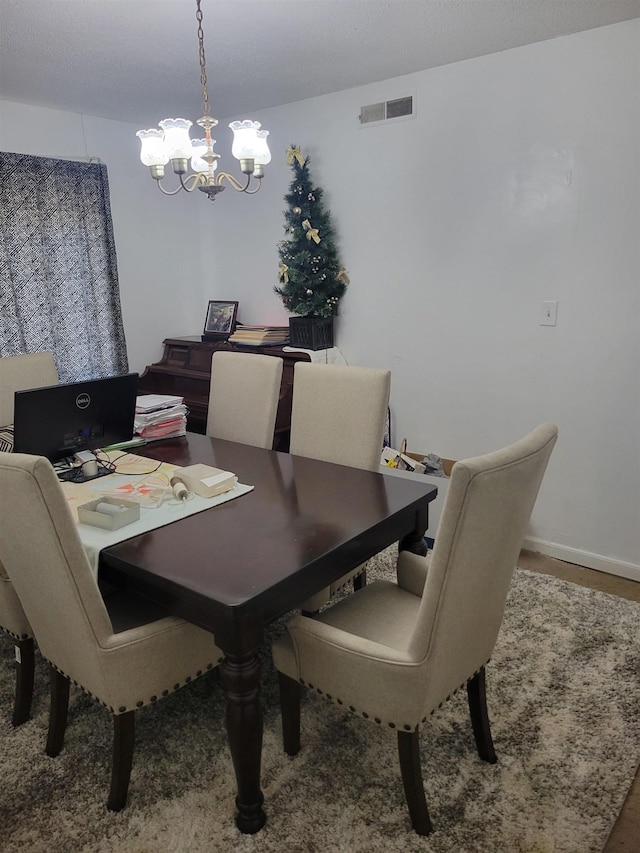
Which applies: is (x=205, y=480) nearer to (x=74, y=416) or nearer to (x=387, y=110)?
(x=74, y=416)

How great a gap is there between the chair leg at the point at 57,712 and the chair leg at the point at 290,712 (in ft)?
2.03

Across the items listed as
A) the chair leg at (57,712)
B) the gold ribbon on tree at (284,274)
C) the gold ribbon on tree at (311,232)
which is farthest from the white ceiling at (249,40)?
the chair leg at (57,712)

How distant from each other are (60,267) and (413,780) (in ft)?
10.7

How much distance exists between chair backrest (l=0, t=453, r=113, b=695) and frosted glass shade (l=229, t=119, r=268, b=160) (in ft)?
4.01

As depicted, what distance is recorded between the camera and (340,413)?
2.36 metres

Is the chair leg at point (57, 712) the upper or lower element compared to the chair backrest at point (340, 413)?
lower

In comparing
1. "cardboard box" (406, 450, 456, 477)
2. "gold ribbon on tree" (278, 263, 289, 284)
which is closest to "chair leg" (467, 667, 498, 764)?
"cardboard box" (406, 450, 456, 477)

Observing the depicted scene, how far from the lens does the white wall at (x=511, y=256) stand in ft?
8.37

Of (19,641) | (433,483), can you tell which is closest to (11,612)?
(19,641)

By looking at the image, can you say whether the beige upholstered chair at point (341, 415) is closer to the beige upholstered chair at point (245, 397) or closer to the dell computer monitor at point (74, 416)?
the beige upholstered chair at point (245, 397)

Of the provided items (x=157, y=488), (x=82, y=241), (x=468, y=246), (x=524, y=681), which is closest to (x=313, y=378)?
(x=157, y=488)

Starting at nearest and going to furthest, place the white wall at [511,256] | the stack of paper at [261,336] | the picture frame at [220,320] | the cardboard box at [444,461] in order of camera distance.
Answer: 1. the white wall at [511,256]
2. the cardboard box at [444,461]
3. the stack of paper at [261,336]
4. the picture frame at [220,320]

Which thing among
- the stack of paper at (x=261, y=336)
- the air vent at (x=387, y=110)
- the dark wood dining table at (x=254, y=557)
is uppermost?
the air vent at (x=387, y=110)

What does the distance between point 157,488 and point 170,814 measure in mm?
924
